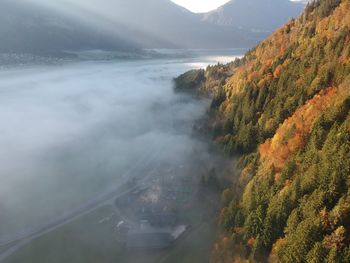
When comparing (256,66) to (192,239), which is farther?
(256,66)

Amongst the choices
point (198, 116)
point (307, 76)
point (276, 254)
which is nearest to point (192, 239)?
point (276, 254)

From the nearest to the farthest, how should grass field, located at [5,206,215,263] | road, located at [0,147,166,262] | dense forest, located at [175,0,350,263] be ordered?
1. dense forest, located at [175,0,350,263]
2. grass field, located at [5,206,215,263]
3. road, located at [0,147,166,262]

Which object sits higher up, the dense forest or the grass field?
the dense forest

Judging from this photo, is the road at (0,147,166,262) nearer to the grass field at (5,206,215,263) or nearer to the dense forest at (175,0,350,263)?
the grass field at (5,206,215,263)

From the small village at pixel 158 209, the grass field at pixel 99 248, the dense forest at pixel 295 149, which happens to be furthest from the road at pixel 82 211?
the dense forest at pixel 295 149

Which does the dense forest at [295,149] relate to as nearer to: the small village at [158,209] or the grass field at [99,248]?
the grass field at [99,248]

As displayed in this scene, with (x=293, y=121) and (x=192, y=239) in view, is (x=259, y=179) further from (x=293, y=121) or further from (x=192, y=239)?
(x=192, y=239)

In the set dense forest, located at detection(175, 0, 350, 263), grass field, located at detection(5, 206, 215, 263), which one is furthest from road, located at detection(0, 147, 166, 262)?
dense forest, located at detection(175, 0, 350, 263)

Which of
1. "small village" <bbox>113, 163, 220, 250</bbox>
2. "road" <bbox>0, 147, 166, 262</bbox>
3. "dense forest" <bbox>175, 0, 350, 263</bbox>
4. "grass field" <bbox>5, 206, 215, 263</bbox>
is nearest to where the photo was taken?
"dense forest" <bbox>175, 0, 350, 263</bbox>

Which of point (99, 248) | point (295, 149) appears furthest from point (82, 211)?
point (295, 149)
